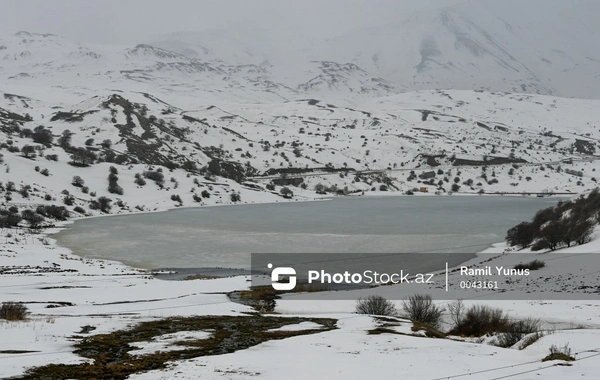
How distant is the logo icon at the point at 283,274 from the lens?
1012 inches

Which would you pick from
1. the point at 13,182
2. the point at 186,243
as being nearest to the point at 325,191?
the point at 13,182

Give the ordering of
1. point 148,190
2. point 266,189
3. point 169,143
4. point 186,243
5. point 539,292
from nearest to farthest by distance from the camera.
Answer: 1. point 539,292
2. point 186,243
3. point 148,190
4. point 266,189
5. point 169,143

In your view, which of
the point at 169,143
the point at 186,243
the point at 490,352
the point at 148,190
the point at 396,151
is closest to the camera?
the point at 490,352

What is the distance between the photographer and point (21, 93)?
7032 inches

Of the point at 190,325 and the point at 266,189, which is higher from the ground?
the point at 266,189

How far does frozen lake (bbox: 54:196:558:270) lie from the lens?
36.0 metres

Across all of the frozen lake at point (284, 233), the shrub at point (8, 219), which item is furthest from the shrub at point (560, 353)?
the shrub at point (8, 219)

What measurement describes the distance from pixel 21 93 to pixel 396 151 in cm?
12271

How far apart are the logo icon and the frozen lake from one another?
3089 millimetres

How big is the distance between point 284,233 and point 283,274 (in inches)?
624

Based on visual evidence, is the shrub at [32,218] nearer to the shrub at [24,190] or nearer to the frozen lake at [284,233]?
the frozen lake at [284,233]

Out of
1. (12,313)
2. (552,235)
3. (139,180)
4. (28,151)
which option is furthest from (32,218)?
(552,235)

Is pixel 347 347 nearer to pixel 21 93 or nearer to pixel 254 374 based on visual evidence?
pixel 254 374

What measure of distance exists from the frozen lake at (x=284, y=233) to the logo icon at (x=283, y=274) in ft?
10.1
